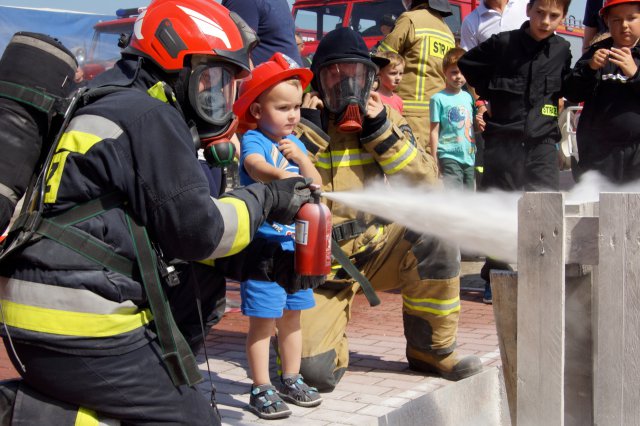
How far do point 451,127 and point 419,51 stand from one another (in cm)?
75

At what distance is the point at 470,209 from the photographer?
3770 mm

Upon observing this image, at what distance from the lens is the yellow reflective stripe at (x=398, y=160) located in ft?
15.3

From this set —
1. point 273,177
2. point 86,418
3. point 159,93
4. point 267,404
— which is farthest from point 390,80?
point 86,418

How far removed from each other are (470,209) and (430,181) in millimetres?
1031

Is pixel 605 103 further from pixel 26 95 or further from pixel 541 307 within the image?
pixel 26 95

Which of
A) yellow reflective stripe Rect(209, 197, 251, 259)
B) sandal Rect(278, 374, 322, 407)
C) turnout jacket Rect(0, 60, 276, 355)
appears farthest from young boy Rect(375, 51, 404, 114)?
turnout jacket Rect(0, 60, 276, 355)

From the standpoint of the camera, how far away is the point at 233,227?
2678 mm

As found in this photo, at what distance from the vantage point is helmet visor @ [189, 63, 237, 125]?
2750 mm

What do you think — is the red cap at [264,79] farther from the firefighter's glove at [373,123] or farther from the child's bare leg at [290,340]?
the child's bare leg at [290,340]

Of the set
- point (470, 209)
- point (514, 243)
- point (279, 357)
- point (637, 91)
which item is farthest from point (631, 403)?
point (637, 91)

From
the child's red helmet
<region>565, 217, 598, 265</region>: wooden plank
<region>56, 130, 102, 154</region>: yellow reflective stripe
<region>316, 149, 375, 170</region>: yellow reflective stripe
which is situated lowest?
<region>316, 149, 375, 170</region>: yellow reflective stripe

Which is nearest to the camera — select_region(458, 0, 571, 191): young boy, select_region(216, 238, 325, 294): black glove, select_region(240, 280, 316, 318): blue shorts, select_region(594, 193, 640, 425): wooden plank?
select_region(594, 193, 640, 425): wooden plank

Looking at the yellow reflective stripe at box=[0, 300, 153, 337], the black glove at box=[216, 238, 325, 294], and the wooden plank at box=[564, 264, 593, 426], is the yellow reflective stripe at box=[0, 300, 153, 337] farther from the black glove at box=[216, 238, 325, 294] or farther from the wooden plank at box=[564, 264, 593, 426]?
the wooden plank at box=[564, 264, 593, 426]

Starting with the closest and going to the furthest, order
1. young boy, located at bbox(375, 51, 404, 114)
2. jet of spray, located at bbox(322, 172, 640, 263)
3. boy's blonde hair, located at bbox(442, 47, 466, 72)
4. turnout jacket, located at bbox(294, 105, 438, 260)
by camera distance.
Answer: jet of spray, located at bbox(322, 172, 640, 263), turnout jacket, located at bbox(294, 105, 438, 260), young boy, located at bbox(375, 51, 404, 114), boy's blonde hair, located at bbox(442, 47, 466, 72)
